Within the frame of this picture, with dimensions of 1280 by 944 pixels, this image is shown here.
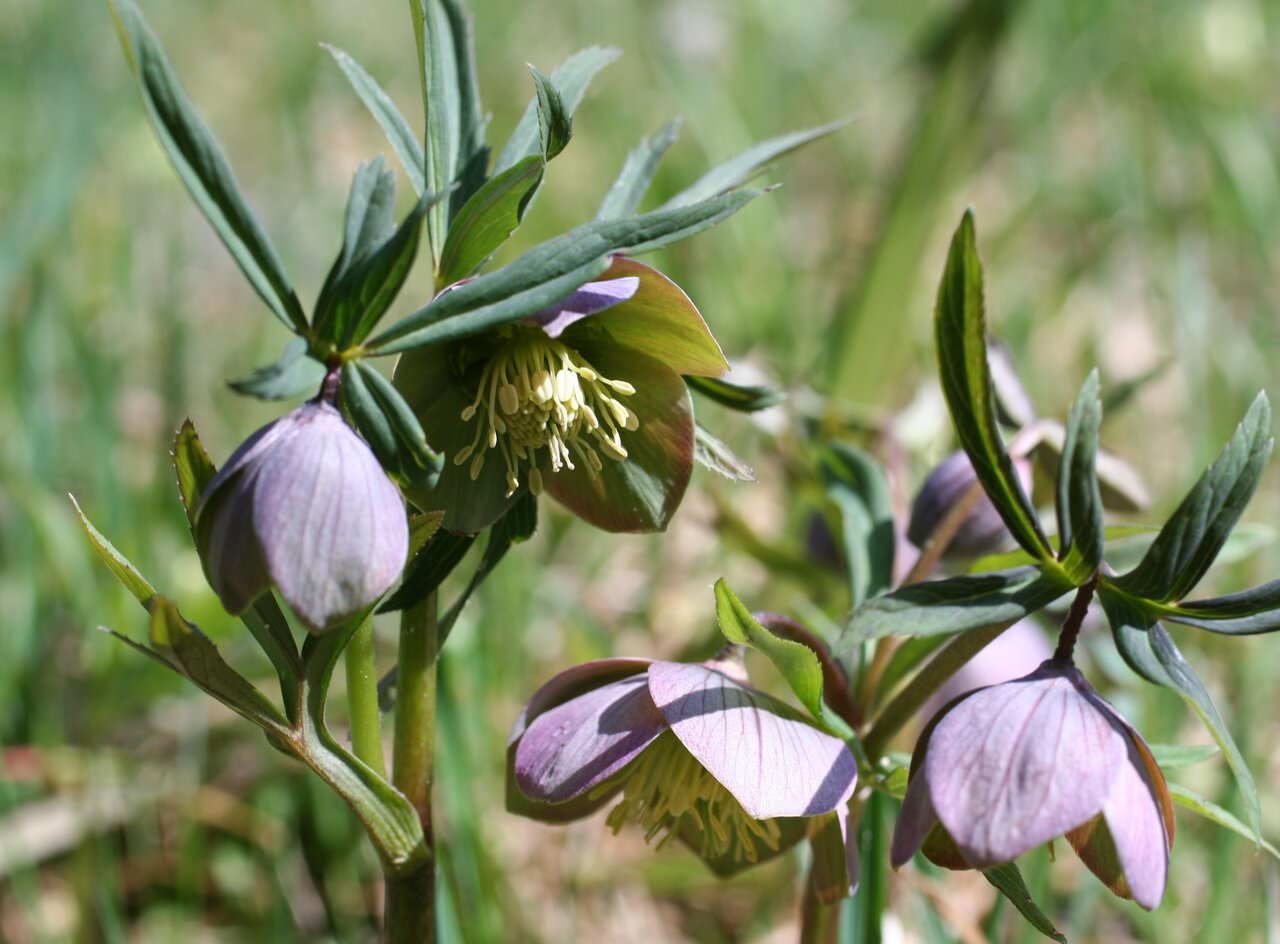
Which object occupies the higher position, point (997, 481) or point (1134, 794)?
point (997, 481)

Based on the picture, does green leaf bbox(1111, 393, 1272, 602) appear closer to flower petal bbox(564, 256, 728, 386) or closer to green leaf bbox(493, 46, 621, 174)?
flower petal bbox(564, 256, 728, 386)

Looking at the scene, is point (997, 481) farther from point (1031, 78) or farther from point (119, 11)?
point (1031, 78)

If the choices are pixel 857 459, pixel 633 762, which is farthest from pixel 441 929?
pixel 857 459

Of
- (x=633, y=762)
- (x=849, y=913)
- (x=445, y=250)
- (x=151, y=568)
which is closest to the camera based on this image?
(x=445, y=250)

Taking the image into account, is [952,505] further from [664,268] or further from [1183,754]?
[664,268]

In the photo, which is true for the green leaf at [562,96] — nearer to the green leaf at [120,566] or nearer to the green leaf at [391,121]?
the green leaf at [391,121]

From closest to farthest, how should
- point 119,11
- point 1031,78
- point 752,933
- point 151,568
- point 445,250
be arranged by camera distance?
point 119,11, point 445,250, point 752,933, point 151,568, point 1031,78
